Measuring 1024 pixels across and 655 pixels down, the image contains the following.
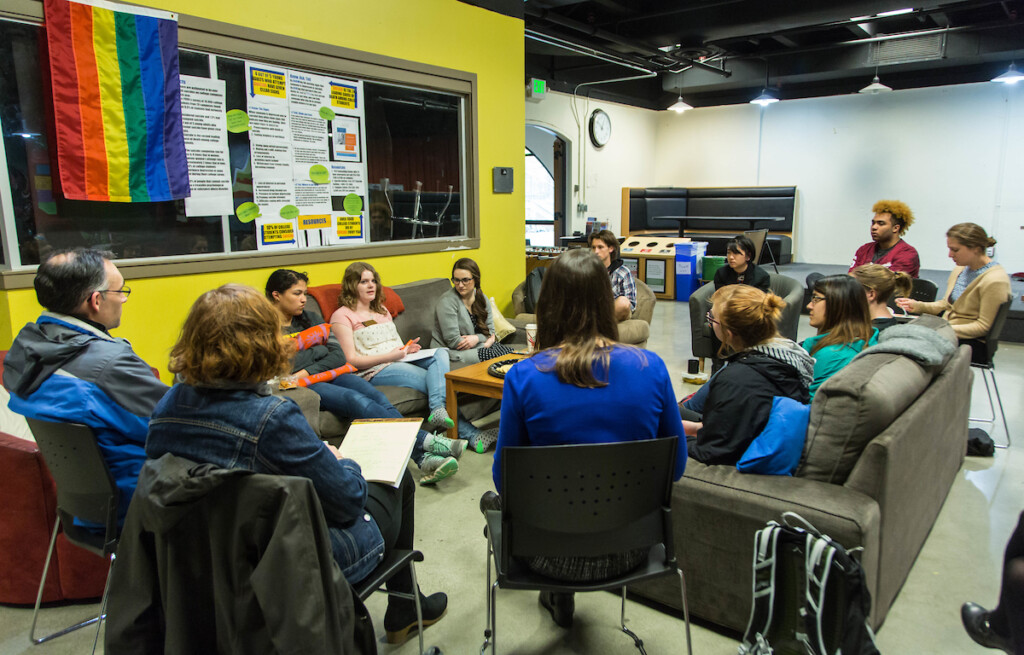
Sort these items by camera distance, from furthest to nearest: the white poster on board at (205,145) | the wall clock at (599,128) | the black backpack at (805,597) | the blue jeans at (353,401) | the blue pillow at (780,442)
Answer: the wall clock at (599,128), the white poster on board at (205,145), the blue jeans at (353,401), the blue pillow at (780,442), the black backpack at (805,597)

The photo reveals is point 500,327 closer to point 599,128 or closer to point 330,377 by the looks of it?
point 330,377

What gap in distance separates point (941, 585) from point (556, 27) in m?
6.71

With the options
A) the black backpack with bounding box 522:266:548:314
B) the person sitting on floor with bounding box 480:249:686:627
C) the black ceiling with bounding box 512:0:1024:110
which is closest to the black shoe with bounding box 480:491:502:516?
the person sitting on floor with bounding box 480:249:686:627

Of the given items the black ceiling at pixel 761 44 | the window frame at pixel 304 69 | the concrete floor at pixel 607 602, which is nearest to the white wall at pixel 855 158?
the black ceiling at pixel 761 44

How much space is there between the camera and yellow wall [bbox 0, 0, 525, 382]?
10.8 ft

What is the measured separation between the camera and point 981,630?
6.38 ft

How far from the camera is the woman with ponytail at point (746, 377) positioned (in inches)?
82.7

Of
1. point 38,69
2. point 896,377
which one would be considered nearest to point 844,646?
point 896,377

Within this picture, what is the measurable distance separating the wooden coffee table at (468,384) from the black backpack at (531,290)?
4.73 feet

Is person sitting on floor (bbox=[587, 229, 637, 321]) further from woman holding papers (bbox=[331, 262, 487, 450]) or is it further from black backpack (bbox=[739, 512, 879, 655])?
black backpack (bbox=[739, 512, 879, 655])

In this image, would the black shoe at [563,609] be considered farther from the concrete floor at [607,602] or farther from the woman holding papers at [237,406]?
the woman holding papers at [237,406]

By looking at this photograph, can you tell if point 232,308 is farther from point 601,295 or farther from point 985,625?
point 985,625

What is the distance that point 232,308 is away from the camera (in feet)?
4.87

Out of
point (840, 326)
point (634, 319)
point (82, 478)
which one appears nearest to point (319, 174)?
point (634, 319)
